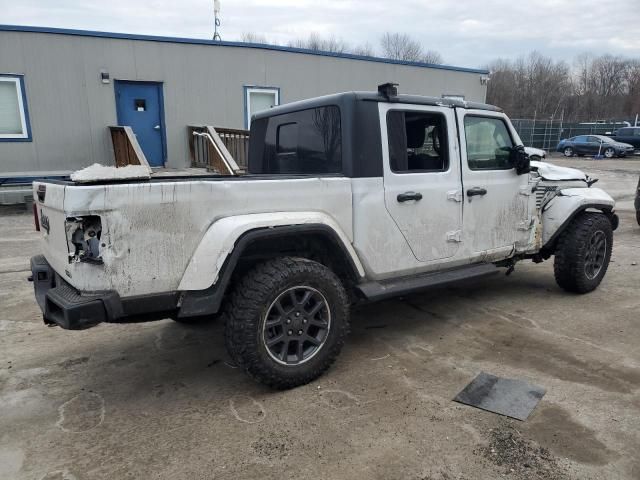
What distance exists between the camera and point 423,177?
3.81 meters

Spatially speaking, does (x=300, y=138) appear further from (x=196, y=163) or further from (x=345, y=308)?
(x=196, y=163)

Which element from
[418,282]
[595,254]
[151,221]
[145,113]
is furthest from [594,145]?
[151,221]

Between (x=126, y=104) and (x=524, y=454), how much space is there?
38.3 feet

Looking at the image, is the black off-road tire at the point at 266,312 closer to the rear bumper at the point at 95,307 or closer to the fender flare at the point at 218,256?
the fender flare at the point at 218,256

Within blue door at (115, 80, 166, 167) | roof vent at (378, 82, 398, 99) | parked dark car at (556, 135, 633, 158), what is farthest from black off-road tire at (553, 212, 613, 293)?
parked dark car at (556, 135, 633, 158)

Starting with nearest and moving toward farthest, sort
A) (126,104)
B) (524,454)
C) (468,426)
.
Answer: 1. (524,454)
2. (468,426)
3. (126,104)

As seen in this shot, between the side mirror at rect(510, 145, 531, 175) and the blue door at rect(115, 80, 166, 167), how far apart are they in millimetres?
9746

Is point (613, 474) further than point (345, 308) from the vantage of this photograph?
No

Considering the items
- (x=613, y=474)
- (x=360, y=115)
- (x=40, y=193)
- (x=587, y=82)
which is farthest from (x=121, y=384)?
(x=587, y=82)

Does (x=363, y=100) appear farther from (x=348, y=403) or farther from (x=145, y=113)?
(x=145, y=113)

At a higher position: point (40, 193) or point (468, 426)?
point (40, 193)

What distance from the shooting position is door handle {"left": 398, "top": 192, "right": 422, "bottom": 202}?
11.9ft

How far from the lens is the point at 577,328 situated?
4.31m

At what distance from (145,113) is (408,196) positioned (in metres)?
10.1
